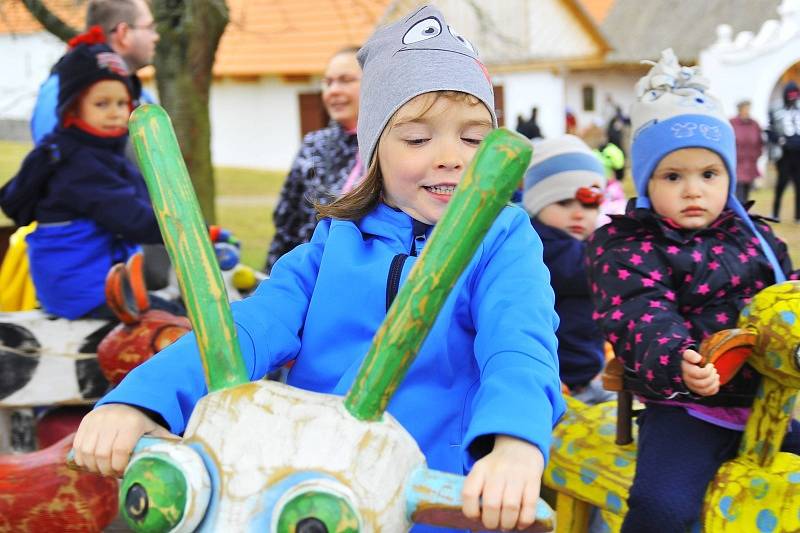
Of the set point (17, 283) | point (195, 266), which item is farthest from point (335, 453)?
point (17, 283)

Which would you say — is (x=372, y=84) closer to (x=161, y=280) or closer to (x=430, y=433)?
(x=430, y=433)

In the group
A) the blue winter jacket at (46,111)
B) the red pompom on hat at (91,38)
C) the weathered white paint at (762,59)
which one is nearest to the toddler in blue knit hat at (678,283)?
the red pompom on hat at (91,38)

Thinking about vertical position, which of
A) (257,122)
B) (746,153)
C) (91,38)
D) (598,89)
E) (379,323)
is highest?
(598,89)

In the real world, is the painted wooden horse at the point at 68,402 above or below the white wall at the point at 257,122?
below

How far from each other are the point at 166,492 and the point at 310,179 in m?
3.75

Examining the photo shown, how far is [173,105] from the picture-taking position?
723 cm

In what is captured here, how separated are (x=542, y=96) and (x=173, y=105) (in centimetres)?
2098

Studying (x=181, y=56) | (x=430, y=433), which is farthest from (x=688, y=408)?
(x=181, y=56)

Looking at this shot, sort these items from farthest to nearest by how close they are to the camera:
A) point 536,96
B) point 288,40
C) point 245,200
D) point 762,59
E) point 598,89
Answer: point 598,89 → point 536,96 → point 288,40 → point 762,59 → point 245,200

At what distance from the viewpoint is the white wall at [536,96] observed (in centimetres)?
2702

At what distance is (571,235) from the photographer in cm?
414

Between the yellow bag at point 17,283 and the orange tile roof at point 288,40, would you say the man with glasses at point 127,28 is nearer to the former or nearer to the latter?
the yellow bag at point 17,283

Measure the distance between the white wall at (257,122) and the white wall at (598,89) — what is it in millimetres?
8178

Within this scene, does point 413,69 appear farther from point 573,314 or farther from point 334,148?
point 334,148
